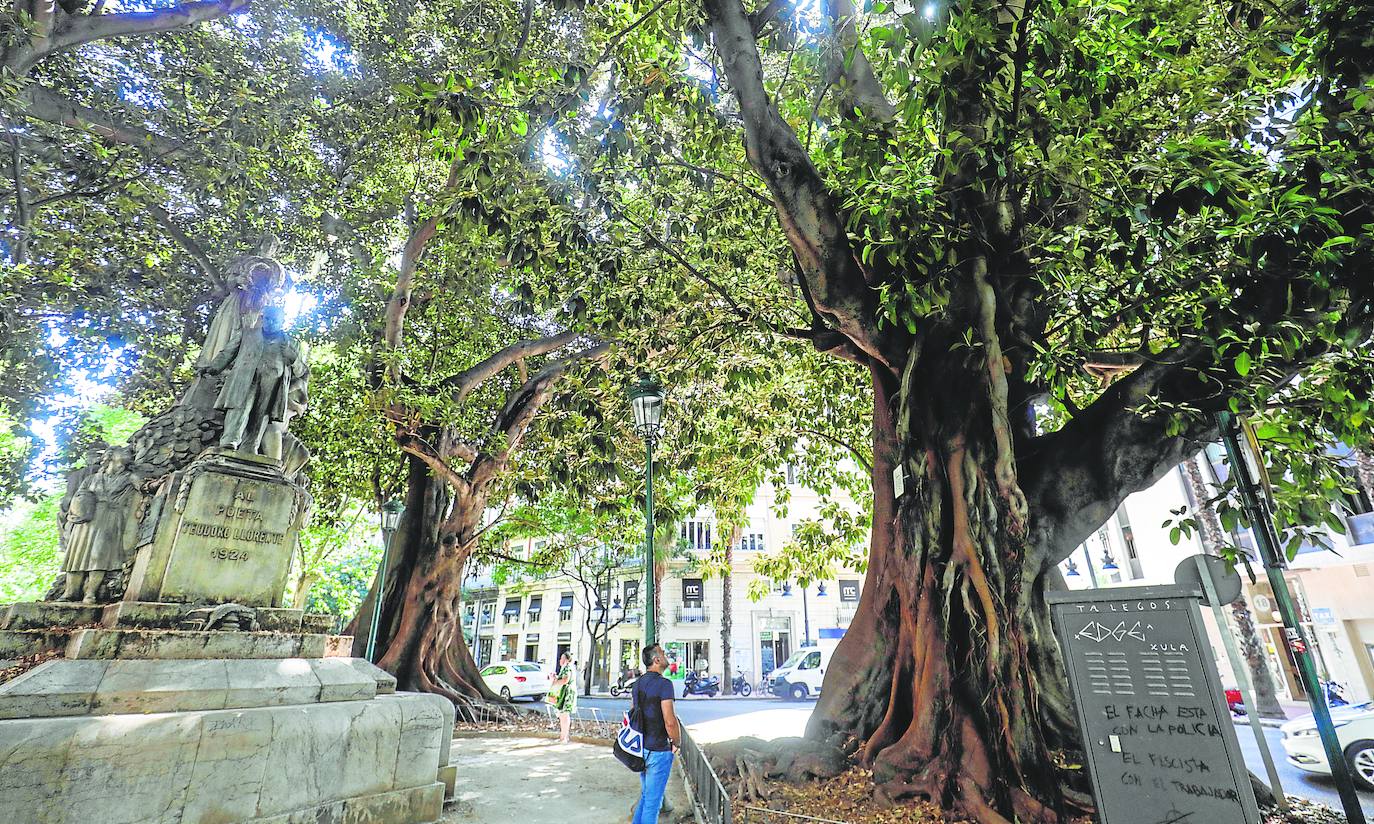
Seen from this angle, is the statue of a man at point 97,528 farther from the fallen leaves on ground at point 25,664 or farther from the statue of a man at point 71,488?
the fallen leaves on ground at point 25,664

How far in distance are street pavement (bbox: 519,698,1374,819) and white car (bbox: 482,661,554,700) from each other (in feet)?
18.6

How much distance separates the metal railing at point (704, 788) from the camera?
3.97 m

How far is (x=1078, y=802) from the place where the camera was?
16.0 feet

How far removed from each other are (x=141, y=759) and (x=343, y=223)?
400 inches

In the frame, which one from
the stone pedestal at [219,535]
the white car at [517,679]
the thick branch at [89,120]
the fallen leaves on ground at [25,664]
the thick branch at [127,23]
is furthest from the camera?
the white car at [517,679]

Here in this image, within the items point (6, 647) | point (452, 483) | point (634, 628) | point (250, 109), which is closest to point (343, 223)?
point (250, 109)

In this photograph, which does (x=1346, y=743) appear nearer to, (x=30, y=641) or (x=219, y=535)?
(x=219, y=535)

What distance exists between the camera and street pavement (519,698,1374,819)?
7.50 meters

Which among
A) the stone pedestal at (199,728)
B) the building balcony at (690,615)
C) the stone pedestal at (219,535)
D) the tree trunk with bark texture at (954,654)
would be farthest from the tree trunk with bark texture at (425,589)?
the building balcony at (690,615)

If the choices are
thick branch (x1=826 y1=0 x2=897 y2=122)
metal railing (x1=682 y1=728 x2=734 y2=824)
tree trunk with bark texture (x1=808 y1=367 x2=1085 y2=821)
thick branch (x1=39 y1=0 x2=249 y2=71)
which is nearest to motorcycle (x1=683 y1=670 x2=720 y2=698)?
metal railing (x1=682 y1=728 x2=734 y2=824)

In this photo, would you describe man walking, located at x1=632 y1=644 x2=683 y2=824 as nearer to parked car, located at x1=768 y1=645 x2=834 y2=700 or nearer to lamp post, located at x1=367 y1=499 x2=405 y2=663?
lamp post, located at x1=367 y1=499 x2=405 y2=663

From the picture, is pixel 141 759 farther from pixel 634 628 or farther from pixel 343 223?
pixel 634 628

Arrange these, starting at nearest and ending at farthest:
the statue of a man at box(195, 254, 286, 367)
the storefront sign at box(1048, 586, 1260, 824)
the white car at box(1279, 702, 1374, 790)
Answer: the storefront sign at box(1048, 586, 1260, 824), the statue of a man at box(195, 254, 286, 367), the white car at box(1279, 702, 1374, 790)

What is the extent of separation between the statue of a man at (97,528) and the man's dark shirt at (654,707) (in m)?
4.53
